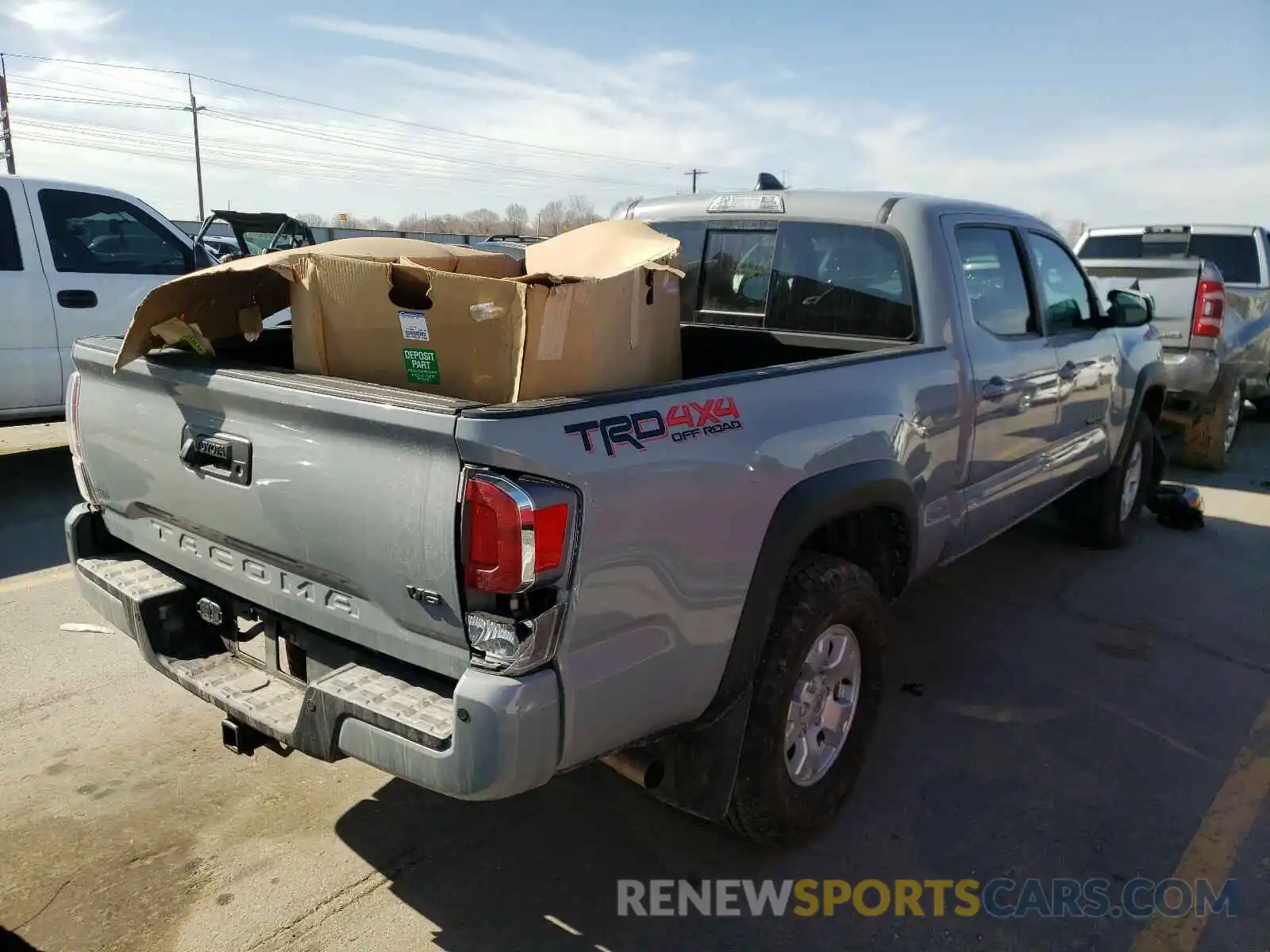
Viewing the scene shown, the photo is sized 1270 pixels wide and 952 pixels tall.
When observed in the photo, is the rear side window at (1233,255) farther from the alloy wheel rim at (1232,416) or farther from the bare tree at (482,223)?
the bare tree at (482,223)

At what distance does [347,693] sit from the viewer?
2189 mm

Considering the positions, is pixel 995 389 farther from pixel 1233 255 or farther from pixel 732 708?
pixel 1233 255

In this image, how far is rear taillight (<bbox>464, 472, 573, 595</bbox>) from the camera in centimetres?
195

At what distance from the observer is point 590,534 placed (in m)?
2.04

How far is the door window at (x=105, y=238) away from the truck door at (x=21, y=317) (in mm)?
154

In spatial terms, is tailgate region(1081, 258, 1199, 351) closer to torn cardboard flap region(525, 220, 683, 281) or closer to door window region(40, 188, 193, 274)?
torn cardboard flap region(525, 220, 683, 281)

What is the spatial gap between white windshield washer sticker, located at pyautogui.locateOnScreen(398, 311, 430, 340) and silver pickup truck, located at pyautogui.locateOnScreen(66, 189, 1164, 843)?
252mm

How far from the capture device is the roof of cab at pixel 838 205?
3.79 metres

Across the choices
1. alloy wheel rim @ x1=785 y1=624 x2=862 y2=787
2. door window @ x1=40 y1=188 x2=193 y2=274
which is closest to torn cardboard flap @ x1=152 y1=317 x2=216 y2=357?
alloy wheel rim @ x1=785 y1=624 x2=862 y2=787

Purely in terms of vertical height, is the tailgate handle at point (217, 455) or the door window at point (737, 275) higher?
the door window at point (737, 275)

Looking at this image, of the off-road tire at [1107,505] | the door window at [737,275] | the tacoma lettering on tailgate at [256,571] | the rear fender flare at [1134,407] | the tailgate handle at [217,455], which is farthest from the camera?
the off-road tire at [1107,505]

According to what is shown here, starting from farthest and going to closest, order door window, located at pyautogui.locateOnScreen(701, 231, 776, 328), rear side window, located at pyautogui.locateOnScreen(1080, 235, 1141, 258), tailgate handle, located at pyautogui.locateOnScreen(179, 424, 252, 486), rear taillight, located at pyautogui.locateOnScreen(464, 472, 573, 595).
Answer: rear side window, located at pyautogui.locateOnScreen(1080, 235, 1141, 258) → door window, located at pyautogui.locateOnScreen(701, 231, 776, 328) → tailgate handle, located at pyautogui.locateOnScreen(179, 424, 252, 486) → rear taillight, located at pyautogui.locateOnScreen(464, 472, 573, 595)

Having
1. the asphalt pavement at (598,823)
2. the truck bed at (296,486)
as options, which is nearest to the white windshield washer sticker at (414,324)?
the truck bed at (296,486)

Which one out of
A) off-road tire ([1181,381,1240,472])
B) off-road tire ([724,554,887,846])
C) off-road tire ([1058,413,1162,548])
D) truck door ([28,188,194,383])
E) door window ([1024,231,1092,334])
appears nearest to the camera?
off-road tire ([724,554,887,846])
